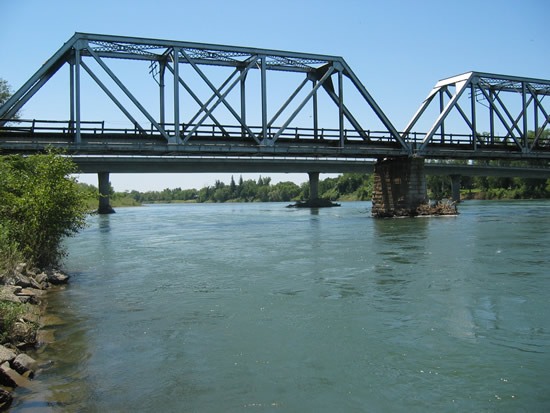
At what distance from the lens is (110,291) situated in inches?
508

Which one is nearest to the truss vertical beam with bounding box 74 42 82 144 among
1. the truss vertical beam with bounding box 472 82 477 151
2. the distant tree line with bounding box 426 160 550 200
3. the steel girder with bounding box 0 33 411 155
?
the steel girder with bounding box 0 33 411 155

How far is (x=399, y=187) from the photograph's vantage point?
4725cm

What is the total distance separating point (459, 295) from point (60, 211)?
12.3 m

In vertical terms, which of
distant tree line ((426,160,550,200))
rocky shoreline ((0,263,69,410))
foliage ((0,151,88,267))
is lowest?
rocky shoreline ((0,263,69,410))

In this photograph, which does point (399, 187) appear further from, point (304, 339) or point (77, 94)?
point (304, 339)

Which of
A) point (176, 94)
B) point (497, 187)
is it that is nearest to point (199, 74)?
point (176, 94)

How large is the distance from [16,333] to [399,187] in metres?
43.5

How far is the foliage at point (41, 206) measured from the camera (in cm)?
1396

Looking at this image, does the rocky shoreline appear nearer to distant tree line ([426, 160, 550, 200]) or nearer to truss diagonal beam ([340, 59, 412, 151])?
truss diagonal beam ([340, 59, 412, 151])

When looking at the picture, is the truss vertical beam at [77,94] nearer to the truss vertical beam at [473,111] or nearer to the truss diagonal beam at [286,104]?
the truss diagonal beam at [286,104]

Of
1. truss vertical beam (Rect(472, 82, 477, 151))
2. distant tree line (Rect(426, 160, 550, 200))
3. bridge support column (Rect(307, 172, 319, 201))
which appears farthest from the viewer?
distant tree line (Rect(426, 160, 550, 200))

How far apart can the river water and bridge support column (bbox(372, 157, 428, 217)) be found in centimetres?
2981

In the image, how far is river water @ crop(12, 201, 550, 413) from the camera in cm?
601

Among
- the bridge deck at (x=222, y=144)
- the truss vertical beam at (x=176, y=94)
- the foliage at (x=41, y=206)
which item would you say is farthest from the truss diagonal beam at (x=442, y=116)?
the foliage at (x=41, y=206)
